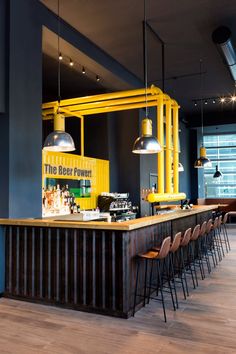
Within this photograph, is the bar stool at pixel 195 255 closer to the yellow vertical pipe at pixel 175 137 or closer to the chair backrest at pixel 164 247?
the yellow vertical pipe at pixel 175 137

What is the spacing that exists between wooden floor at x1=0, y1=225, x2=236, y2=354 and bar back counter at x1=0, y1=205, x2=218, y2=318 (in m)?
0.15

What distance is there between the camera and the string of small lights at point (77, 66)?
586 cm

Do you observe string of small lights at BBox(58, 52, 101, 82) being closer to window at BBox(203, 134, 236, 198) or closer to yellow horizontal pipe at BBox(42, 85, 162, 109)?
yellow horizontal pipe at BBox(42, 85, 162, 109)

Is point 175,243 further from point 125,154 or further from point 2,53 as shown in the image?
point 125,154

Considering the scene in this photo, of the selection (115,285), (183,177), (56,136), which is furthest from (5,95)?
(183,177)

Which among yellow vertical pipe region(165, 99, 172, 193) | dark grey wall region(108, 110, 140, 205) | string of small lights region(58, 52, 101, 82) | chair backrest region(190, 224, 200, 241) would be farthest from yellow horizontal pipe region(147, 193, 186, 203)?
string of small lights region(58, 52, 101, 82)

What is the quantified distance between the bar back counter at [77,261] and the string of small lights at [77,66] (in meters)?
2.95

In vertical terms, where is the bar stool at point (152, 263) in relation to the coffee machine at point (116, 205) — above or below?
below

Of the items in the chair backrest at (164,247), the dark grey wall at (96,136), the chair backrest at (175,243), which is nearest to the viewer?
the chair backrest at (164,247)

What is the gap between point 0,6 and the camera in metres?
4.18

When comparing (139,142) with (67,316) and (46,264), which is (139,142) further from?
(67,316)

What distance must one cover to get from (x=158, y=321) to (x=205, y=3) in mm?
4228

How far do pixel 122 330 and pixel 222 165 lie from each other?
1193 cm

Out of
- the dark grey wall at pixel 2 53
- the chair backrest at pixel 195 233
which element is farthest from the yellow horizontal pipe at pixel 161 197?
the dark grey wall at pixel 2 53
